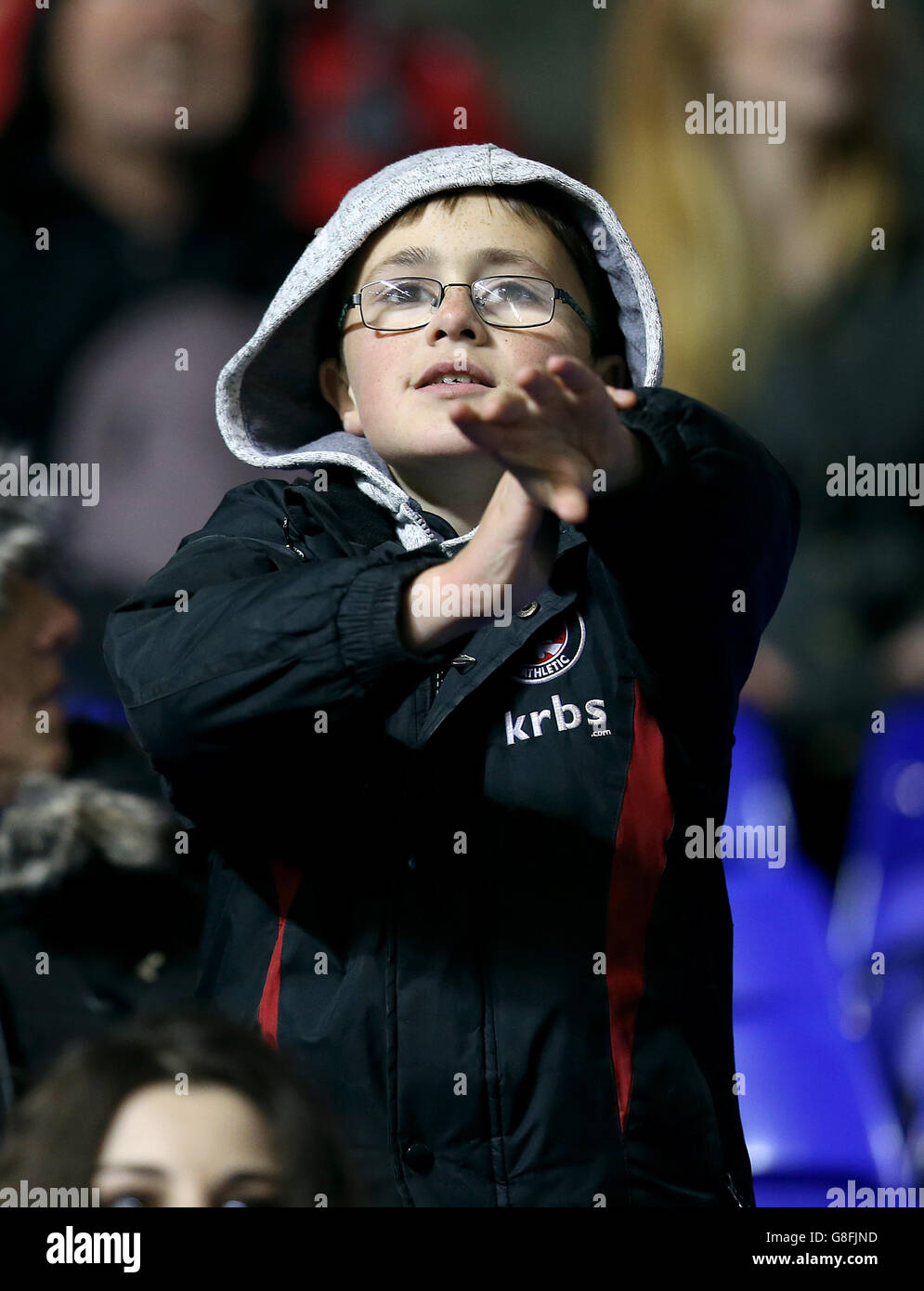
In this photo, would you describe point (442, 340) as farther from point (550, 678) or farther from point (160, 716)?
point (160, 716)

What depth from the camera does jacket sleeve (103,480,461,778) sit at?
122cm

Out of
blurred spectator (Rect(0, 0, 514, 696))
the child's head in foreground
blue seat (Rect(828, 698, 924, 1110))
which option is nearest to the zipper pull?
the child's head in foreground

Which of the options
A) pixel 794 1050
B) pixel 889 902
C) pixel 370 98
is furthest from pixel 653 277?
pixel 794 1050

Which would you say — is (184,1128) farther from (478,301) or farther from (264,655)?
(478,301)

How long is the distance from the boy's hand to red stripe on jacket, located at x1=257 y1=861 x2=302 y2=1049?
38 centimetres

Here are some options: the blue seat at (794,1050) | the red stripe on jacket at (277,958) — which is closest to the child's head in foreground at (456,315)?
the red stripe on jacket at (277,958)

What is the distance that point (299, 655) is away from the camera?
1242 millimetres

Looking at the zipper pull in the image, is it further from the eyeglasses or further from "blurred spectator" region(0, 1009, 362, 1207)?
"blurred spectator" region(0, 1009, 362, 1207)

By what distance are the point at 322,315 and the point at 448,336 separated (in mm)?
268

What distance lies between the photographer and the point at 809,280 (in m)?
3.17

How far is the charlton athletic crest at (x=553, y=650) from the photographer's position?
1.41 meters

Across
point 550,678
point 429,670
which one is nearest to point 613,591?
point 550,678

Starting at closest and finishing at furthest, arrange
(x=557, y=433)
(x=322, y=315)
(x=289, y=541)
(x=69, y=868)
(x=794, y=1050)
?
(x=557, y=433)
(x=289, y=541)
(x=322, y=315)
(x=69, y=868)
(x=794, y=1050)

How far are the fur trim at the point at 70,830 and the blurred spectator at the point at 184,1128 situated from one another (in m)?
1.03
